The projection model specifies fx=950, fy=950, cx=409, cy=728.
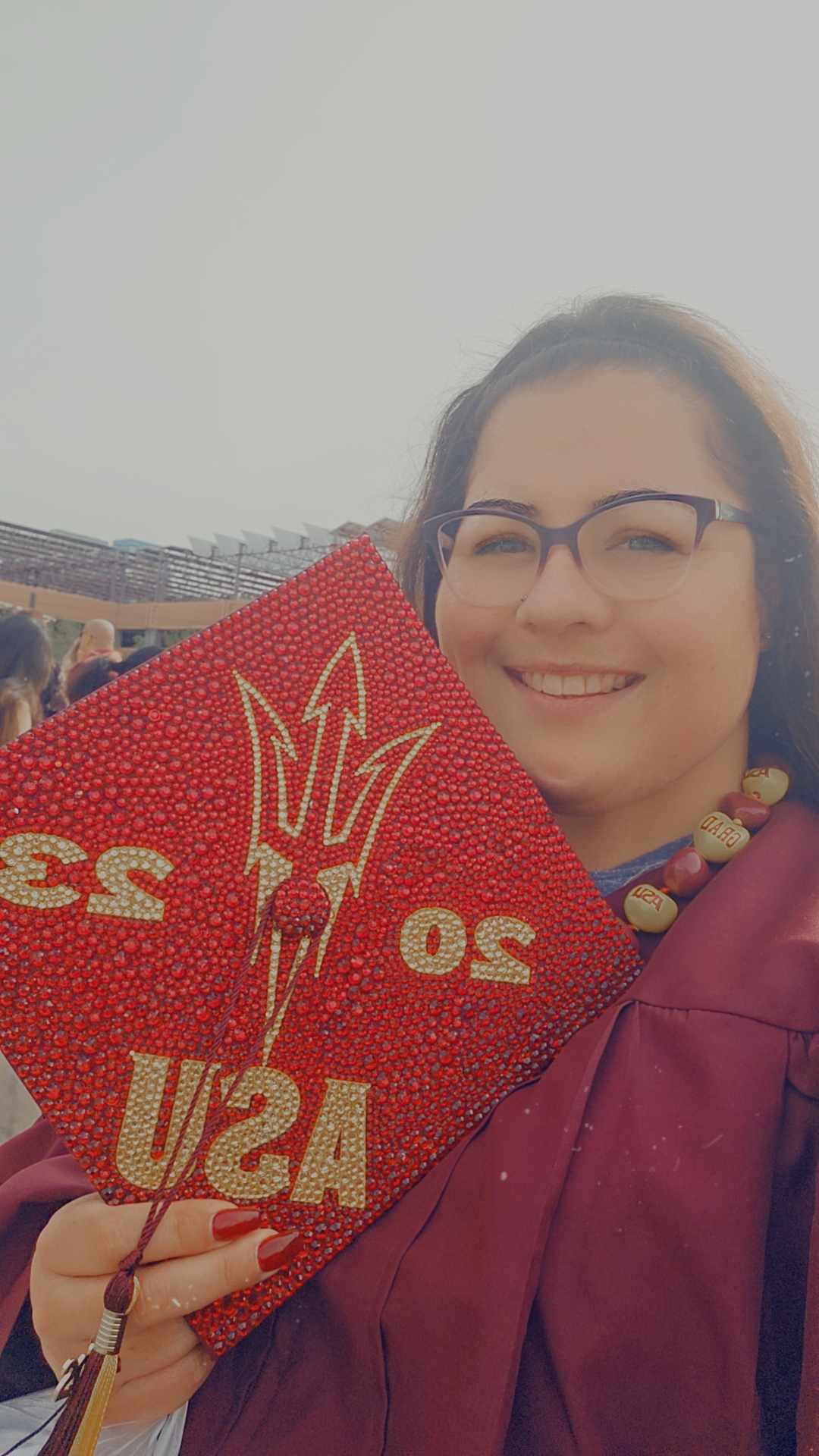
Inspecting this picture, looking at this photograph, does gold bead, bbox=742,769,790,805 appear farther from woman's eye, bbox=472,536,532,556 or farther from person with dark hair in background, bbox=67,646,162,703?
person with dark hair in background, bbox=67,646,162,703

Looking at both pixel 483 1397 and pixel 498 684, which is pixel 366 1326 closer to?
pixel 483 1397

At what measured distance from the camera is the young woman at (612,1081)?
2.01 ft

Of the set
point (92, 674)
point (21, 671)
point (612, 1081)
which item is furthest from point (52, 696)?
point (612, 1081)

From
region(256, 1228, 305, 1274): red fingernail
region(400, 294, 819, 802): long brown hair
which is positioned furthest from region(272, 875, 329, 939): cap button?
region(400, 294, 819, 802): long brown hair

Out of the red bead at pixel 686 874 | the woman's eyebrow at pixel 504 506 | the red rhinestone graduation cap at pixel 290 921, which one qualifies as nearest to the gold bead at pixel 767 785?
the red bead at pixel 686 874

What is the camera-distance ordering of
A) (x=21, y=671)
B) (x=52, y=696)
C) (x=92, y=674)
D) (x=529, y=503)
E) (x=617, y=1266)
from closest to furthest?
(x=617, y=1266) → (x=529, y=503) → (x=92, y=674) → (x=21, y=671) → (x=52, y=696)

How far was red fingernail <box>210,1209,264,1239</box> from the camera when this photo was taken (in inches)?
27.2

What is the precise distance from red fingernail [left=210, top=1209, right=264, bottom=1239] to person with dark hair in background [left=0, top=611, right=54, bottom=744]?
1755 millimetres

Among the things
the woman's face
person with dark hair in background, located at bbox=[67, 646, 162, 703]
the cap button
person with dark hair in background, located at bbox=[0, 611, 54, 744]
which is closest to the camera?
the cap button

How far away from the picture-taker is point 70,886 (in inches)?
26.7

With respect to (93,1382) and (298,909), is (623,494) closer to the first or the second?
(298,909)

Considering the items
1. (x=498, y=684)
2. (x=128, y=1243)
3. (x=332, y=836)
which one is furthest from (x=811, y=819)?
(x=128, y=1243)

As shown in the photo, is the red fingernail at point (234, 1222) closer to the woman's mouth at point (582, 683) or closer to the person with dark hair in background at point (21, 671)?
the woman's mouth at point (582, 683)

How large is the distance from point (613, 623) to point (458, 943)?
0.98 ft
